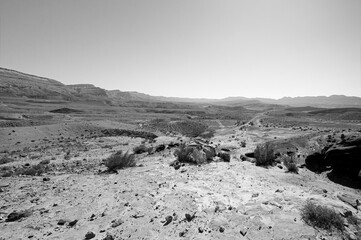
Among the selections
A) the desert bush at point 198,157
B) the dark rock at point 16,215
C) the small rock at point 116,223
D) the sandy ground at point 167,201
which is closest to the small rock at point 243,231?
the sandy ground at point 167,201

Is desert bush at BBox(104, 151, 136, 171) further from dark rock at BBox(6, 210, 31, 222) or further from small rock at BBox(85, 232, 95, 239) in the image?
small rock at BBox(85, 232, 95, 239)

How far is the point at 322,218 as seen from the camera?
269 inches

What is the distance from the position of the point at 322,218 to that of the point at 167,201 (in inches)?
207

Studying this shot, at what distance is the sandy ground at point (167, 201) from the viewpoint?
6500 mm

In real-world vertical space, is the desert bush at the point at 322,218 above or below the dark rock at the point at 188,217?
above

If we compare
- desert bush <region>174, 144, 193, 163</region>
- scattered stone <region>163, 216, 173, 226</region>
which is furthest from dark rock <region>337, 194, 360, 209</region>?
desert bush <region>174, 144, 193, 163</region>

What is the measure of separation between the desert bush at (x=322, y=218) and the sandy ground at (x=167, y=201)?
9.6 inches

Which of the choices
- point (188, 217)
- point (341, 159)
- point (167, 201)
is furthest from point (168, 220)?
point (341, 159)

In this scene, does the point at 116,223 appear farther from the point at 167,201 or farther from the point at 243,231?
the point at 243,231

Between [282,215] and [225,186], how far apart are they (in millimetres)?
3098

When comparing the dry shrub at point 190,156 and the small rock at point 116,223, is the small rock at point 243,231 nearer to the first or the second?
the small rock at point 116,223

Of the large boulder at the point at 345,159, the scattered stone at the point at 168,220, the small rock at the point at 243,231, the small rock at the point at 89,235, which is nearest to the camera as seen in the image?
the small rock at the point at 89,235

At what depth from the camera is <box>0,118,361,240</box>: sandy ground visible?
650 cm

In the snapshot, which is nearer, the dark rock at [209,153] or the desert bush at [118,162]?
the desert bush at [118,162]
